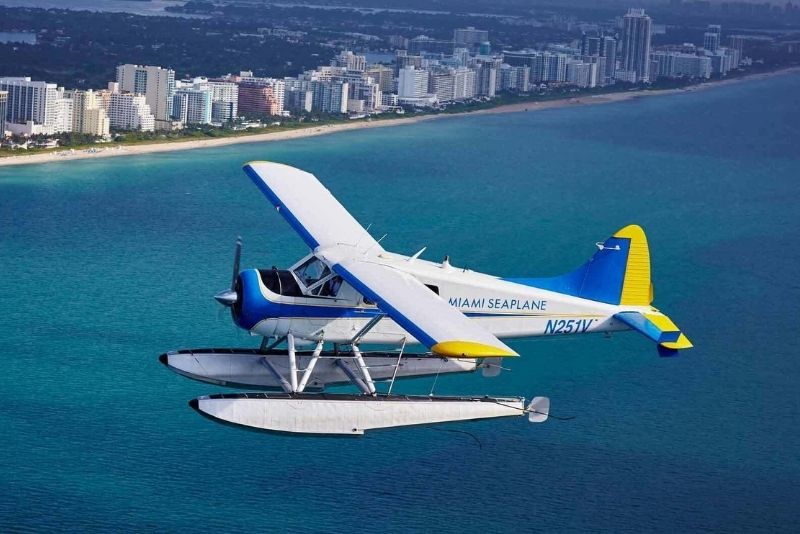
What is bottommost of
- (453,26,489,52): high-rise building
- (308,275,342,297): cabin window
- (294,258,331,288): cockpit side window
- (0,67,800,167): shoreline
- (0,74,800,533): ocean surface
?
(0,74,800,533): ocean surface

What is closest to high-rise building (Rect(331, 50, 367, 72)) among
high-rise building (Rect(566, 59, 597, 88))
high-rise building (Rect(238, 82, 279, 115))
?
high-rise building (Rect(566, 59, 597, 88))

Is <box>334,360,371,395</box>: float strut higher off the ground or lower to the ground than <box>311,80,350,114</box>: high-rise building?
lower

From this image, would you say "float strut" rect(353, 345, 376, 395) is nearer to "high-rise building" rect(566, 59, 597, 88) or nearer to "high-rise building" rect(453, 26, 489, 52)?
"high-rise building" rect(566, 59, 597, 88)

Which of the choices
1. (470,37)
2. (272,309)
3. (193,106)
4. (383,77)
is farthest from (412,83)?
(272,309)

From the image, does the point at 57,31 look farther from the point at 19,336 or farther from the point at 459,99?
the point at 19,336

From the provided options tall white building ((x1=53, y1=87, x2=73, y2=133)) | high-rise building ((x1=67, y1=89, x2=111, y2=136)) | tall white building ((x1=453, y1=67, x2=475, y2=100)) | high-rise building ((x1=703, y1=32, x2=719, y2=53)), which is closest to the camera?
tall white building ((x1=53, y1=87, x2=73, y2=133))

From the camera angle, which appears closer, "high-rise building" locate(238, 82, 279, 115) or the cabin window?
the cabin window

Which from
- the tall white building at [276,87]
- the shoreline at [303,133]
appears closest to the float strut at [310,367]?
the shoreline at [303,133]
